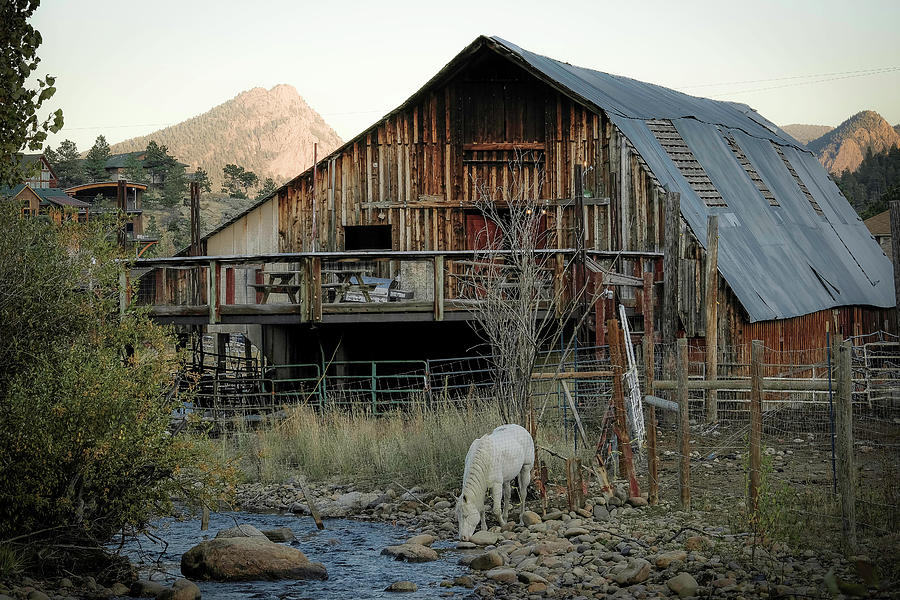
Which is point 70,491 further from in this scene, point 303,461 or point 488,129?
point 488,129

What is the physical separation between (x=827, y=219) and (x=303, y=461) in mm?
20511

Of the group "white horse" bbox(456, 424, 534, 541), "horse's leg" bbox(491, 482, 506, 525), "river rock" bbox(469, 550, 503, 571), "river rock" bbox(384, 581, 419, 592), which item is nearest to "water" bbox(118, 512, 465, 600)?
"river rock" bbox(384, 581, 419, 592)

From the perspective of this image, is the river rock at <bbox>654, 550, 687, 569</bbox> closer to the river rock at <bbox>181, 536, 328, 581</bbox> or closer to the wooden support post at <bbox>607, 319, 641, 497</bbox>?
the wooden support post at <bbox>607, 319, 641, 497</bbox>

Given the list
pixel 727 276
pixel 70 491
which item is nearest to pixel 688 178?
pixel 727 276

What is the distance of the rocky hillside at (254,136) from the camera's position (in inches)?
4277

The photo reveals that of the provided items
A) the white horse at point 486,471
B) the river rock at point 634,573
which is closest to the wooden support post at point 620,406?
the white horse at point 486,471

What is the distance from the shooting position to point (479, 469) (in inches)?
465

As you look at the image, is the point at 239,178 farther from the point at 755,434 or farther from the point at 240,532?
the point at 755,434

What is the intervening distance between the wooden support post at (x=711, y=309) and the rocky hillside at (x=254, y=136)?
84.4 metres

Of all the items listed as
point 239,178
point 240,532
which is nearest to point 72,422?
point 240,532

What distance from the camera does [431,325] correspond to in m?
21.2

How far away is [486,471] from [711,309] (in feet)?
26.4

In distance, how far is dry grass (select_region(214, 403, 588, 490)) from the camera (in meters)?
14.8

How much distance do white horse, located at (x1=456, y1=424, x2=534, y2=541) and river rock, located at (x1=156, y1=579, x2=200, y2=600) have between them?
3.28 metres
